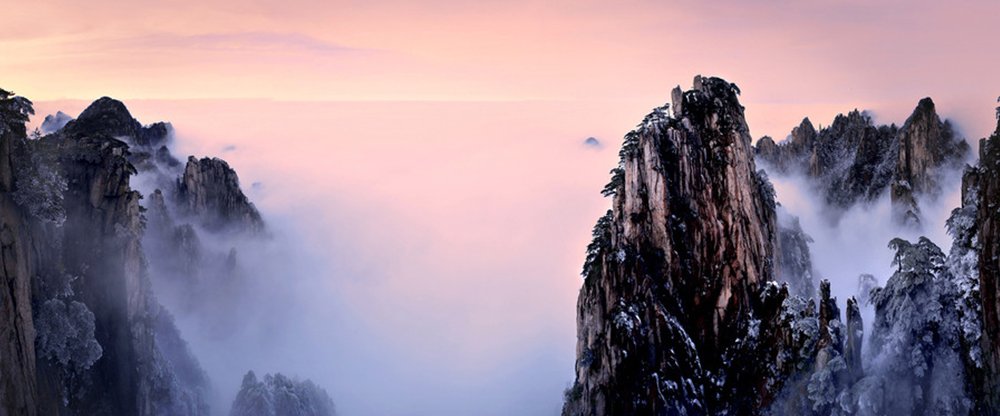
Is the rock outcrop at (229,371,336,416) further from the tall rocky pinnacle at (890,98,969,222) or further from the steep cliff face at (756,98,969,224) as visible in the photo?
the tall rocky pinnacle at (890,98,969,222)

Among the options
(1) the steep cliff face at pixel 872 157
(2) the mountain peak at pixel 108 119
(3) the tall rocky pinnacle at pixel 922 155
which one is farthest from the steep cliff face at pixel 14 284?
(3) the tall rocky pinnacle at pixel 922 155

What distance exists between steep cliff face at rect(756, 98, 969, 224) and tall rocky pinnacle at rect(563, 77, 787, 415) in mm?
44278

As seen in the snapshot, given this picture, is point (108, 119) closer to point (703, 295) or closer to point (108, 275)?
point (108, 275)

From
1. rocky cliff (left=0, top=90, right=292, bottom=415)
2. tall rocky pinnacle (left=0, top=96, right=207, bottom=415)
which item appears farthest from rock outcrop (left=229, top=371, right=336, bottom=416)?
tall rocky pinnacle (left=0, top=96, right=207, bottom=415)

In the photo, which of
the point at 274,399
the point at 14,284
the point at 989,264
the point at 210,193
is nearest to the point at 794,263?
the point at 989,264

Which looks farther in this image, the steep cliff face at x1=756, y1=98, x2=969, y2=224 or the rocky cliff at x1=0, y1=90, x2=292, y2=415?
the steep cliff face at x1=756, y1=98, x2=969, y2=224

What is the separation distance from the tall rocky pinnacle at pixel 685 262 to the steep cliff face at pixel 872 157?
4428 cm

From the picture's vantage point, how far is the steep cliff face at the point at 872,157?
123062 mm

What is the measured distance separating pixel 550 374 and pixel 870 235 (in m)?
67.5

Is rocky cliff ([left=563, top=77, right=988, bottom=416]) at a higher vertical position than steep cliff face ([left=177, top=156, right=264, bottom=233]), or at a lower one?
lower

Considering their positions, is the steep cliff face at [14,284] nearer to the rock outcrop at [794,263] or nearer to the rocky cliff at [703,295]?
the rocky cliff at [703,295]

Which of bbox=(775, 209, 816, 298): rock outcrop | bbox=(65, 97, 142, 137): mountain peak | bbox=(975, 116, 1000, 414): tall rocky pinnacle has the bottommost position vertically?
bbox=(975, 116, 1000, 414): tall rocky pinnacle

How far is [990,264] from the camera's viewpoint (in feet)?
205

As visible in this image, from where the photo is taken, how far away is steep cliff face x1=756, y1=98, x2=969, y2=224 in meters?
123
